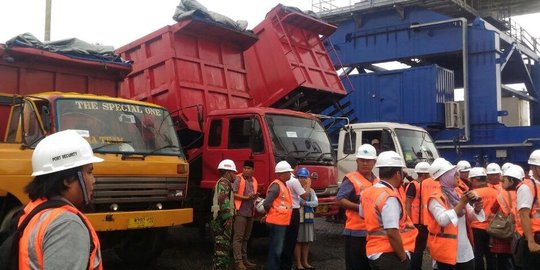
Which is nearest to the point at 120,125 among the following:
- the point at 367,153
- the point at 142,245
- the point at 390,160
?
the point at 142,245

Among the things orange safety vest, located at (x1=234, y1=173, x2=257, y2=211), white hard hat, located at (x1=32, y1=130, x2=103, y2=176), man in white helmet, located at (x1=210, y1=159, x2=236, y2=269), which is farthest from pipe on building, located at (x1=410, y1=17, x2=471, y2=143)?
white hard hat, located at (x1=32, y1=130, x2=103, y2=176)

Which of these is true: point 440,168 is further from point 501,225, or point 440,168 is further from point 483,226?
point 483,226

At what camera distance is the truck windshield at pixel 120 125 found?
18.7ft

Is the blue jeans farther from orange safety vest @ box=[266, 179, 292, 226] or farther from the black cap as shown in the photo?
the black cap

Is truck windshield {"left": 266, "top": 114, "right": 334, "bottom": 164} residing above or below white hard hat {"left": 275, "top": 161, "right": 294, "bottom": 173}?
above

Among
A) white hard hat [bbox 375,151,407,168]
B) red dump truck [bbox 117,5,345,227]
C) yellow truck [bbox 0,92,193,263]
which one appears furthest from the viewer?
red dump truck [bbox 117,5,345,227]

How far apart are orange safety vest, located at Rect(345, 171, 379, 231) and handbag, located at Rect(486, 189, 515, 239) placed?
1.81m

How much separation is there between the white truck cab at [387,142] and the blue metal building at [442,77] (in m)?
1.67

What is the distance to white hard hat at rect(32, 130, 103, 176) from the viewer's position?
1.97 metres

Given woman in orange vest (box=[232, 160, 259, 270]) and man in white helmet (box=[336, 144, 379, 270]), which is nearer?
man in white helmet (box=[336, 144, 379, 270])

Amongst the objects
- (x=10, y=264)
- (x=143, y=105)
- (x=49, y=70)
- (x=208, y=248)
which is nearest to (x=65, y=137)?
(x=10, y=264)

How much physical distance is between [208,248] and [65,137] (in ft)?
22.2

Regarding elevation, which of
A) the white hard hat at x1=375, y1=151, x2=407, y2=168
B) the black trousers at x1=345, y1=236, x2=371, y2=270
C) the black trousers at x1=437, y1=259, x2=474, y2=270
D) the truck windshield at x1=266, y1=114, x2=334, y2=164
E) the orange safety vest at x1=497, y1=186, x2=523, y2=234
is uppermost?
the truck windshield at x1=266, y1=114, x2=334, y2=164

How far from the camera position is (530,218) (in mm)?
4695
